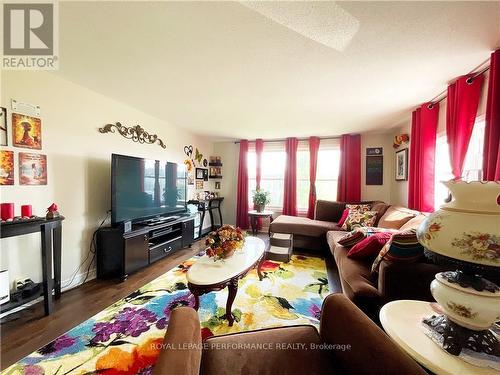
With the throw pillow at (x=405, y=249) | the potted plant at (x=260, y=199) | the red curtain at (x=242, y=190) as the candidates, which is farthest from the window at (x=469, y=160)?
the red curtain at (x=242, y=190)

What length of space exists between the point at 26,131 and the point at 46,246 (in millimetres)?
1083

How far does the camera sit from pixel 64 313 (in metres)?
1.85

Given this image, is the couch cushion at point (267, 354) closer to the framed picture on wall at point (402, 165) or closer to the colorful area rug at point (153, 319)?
the colorful area rug at point (153, 319)

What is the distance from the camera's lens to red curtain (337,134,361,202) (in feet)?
14.2

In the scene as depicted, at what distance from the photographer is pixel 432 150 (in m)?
2.65

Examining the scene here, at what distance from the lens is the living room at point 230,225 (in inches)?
33.2

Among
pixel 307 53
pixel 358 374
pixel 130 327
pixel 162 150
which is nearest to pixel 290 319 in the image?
pixel 358 374

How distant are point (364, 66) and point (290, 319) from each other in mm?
2307

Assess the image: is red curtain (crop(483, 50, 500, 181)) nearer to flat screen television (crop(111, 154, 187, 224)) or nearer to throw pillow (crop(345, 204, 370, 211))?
throw pillow (crop(345, 204, 370, 211))

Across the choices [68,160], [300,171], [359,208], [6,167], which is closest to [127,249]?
[68,160]

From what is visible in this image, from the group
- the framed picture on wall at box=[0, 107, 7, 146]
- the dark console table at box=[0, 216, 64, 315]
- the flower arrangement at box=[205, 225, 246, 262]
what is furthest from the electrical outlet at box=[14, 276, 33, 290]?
the flower arrangement at box=[205, 225, 246, 262]

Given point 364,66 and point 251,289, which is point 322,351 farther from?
point 364,66

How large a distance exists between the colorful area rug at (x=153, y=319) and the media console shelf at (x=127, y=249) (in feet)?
1.20

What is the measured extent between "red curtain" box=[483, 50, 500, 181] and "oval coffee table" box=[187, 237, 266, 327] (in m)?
2.05
